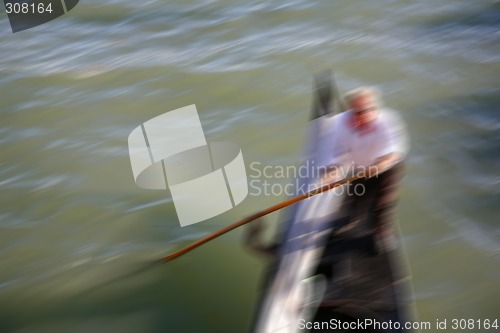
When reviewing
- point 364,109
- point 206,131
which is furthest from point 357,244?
point 206,131

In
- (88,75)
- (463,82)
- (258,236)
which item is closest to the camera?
(258,236)

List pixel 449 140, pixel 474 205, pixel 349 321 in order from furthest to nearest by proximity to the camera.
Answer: pixel 449 140, pixel 474 205, pixel 349 321

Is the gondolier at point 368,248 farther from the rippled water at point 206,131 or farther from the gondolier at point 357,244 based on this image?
the rippled water at point 206,131

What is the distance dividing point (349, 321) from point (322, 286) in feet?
0.75

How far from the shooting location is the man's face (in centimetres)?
376

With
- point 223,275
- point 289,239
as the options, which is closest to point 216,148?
point 223,275

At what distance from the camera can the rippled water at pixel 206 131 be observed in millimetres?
→ 4652

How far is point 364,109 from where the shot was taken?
12.4ft

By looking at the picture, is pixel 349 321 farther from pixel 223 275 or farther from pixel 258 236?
pixel 223 275

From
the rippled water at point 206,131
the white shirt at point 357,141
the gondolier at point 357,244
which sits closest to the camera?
the gondolier at point 357,244

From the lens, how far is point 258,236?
156 inches

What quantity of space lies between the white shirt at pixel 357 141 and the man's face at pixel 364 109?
4 cm

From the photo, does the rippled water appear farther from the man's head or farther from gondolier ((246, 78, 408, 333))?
the man's head

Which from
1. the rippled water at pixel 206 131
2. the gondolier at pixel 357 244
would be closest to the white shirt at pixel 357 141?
the gondolier at pixel 357 244
